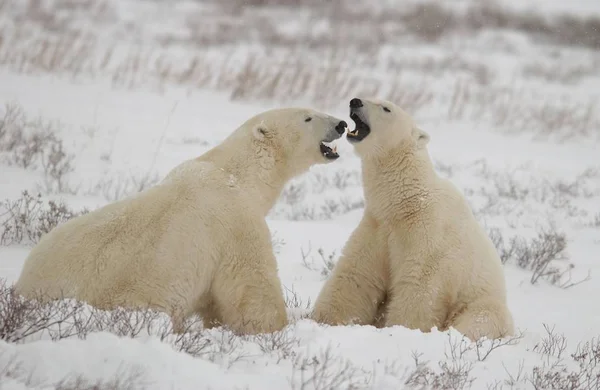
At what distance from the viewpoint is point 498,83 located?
52.4ft

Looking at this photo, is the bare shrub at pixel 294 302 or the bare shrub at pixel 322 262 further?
the bare shrub at pixel 322 262

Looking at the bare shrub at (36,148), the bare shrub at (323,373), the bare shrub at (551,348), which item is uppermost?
the bare shrub at (323,373)

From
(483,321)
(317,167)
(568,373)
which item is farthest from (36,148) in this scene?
(568,373)

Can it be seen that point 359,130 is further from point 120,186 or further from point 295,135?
point 120,186

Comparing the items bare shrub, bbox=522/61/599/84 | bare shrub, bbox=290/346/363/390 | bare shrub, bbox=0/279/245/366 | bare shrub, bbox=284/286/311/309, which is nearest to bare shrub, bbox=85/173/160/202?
bare shrub, bbox=284/286/311/309

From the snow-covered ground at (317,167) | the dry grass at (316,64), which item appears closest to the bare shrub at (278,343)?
the snow-covered ground at (317,167)

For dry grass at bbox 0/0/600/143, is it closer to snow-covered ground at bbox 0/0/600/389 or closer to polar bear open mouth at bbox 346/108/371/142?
snow-covered ground at bbox 0/0/600/389

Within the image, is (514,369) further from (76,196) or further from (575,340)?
(76,196)

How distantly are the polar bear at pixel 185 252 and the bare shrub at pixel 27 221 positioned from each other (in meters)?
1.51

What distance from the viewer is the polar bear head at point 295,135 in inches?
161

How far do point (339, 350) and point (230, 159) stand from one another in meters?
1.36

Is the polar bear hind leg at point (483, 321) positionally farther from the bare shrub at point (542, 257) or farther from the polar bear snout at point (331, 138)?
the bare shrub at point (542, 257)

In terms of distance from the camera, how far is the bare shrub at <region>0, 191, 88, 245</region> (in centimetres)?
491

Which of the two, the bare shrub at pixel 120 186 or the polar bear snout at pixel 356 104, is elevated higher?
the polar bear snout at pixel 356 104
